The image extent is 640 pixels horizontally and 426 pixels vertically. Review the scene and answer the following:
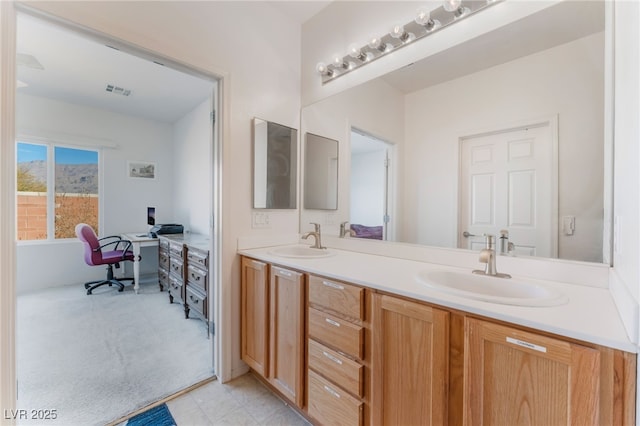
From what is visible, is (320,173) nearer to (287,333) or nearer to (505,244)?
(287,333)

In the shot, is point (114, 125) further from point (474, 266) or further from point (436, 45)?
point (474, 266)

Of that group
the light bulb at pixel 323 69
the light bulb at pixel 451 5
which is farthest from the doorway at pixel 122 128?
the light bulb at pixel 451 5

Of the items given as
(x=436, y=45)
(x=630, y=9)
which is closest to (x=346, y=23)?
(x=436, y=45)

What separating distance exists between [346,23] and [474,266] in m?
1.90

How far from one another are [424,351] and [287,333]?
0.82 m

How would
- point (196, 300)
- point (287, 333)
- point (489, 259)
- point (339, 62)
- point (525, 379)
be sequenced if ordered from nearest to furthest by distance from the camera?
1. point (525, 379)
2. point (489, 259)
3. point (287, 333)
4. point (339, 62)
5. point (196, 300)

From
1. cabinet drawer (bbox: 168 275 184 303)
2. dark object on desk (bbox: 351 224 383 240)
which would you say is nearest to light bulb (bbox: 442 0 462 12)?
dark object on desk (bbox: 351 224 383 240)

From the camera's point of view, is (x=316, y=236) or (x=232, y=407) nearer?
(x=232, y=407)

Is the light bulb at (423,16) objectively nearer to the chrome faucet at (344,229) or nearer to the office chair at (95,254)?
the chrome faucet at (344,229)

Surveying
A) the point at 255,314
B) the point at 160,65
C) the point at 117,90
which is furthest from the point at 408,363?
the point at 117,90

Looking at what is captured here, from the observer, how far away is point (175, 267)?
304 centimetres

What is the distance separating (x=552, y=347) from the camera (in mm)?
723

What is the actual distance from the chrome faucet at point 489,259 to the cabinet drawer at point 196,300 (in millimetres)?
2190

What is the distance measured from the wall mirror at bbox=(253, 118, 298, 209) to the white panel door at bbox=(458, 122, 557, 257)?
1289 mm
